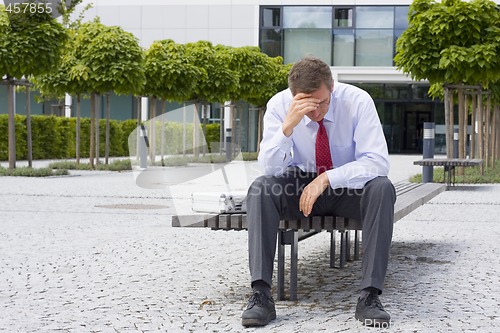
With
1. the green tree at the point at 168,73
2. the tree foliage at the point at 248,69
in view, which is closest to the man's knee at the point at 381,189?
the green tree at the point at 168,73

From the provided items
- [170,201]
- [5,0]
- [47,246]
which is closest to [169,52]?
[5,0]

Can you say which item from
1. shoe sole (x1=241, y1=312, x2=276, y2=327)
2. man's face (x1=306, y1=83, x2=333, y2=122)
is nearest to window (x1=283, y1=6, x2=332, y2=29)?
man's face (x1=306, y1=83, x2=333, y2=122)

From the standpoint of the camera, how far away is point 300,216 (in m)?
4.79

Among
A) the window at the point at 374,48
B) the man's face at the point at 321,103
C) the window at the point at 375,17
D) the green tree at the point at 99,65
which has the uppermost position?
the window at the point at 375,17

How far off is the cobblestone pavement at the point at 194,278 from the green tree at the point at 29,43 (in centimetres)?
847

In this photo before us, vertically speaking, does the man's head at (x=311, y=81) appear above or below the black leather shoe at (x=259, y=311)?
above

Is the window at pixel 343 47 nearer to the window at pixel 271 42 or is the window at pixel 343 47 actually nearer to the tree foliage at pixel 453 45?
the window at pixel 271 42

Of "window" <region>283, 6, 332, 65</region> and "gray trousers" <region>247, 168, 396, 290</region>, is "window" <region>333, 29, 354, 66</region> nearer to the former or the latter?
"window" <region>283, 6, 332, 65</region>

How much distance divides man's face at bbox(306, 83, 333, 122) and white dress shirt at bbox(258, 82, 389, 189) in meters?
0.16

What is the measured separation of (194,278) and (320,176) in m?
1.59

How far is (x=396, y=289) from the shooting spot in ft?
18.2

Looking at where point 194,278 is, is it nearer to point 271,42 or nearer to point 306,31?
point 306,31

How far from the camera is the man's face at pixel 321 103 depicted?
4.54 meters

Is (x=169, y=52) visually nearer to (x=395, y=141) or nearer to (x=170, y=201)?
(x=170, y=201)
